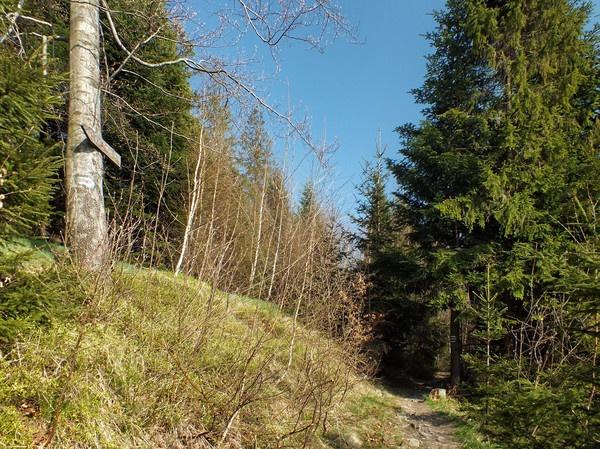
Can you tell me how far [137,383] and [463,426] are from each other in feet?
17.0

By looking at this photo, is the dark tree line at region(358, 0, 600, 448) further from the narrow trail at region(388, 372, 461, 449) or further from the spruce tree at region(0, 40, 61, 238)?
the spruce tree at region(0, 40, 61, 238)

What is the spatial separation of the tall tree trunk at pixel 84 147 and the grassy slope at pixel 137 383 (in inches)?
20.1

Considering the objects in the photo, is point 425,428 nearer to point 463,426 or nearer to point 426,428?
point 426,428

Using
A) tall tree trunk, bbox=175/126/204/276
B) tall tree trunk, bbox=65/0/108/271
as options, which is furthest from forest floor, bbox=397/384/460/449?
tall tree trunk, bbox=65/0/108/271

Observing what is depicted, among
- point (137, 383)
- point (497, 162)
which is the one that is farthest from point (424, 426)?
point (497, 162)

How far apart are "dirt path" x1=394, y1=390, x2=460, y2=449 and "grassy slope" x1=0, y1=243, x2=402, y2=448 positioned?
1623mm

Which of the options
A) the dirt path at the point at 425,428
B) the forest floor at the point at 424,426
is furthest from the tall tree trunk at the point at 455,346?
the dirt path at the point at 425,428

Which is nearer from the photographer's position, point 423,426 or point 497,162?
point 423,426

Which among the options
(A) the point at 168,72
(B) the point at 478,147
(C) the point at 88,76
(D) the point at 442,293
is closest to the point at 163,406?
(C) the point at 88,76

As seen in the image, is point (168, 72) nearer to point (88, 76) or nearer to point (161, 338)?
point (88, 76)

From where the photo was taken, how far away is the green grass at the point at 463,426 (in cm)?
438

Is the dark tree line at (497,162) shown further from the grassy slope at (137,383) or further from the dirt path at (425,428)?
the grassy slope at (137,383)

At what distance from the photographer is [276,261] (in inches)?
245

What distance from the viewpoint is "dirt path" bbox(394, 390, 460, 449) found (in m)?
4.58
